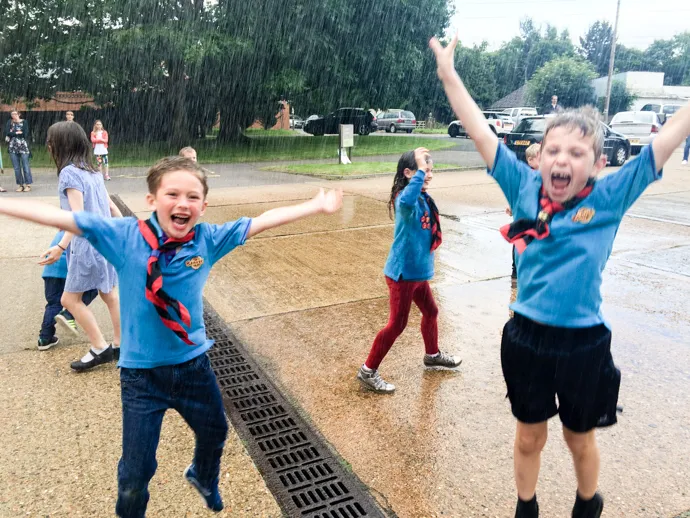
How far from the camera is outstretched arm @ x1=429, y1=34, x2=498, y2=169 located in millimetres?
2318

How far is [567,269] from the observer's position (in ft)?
7.02

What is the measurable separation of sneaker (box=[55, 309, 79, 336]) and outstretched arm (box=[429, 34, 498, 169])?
131 inches

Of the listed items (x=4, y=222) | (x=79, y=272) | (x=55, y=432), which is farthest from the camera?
(x=4, y=222)

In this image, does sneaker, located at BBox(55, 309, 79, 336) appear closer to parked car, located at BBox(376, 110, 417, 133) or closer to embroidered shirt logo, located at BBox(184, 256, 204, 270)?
embroidered shirt logo, located at BBox(184, 256, 204, 270)

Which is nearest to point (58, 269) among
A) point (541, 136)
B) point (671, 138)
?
point (671, 138)

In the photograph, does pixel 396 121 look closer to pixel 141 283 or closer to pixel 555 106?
pixel 555 106

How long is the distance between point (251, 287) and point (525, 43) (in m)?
115

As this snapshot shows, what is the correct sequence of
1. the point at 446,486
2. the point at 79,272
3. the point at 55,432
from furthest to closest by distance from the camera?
1. the point at 79,272
2. the point at 55,432
3. the point at 446,486

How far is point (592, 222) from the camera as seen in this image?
2.13 m

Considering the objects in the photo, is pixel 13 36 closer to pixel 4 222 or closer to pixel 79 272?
pixel 4 222

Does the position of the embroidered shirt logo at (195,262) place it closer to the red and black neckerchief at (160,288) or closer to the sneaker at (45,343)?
the red and black neckerchief at (160,288)

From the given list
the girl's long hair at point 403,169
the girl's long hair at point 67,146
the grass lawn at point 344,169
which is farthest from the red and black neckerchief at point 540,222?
the grass lawn at point 344,169

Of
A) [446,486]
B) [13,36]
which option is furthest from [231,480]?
[13,36]

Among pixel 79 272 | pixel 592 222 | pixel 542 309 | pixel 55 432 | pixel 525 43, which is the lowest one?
pixel 55 432
